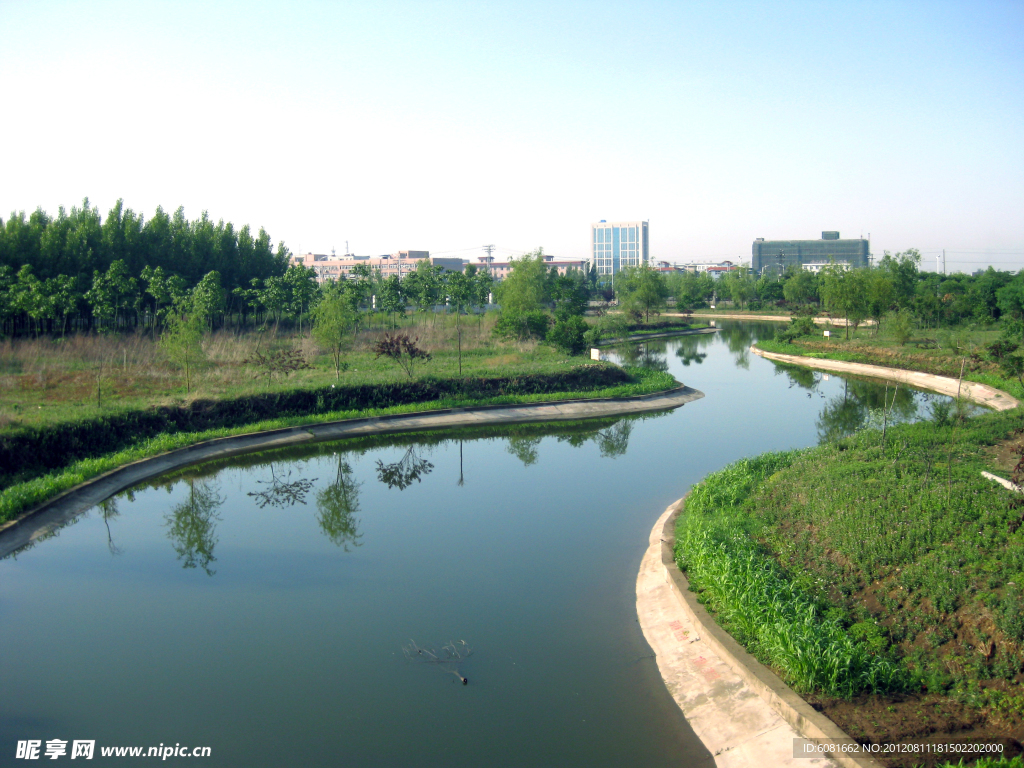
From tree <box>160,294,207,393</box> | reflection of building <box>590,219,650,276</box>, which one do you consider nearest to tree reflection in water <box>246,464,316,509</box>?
tree <box>160,294,207,393</box>

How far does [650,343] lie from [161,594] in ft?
126

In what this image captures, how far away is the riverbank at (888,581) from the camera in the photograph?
18.6 ft

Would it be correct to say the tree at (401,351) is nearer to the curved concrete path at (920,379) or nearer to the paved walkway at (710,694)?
the paved walkway at (710,694)

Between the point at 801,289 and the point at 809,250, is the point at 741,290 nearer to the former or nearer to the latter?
the point at 801,289

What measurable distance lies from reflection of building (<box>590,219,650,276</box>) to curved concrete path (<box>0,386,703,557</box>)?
15323 cm

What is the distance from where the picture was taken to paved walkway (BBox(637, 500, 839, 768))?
5684 millimetres

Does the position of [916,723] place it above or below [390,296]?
below

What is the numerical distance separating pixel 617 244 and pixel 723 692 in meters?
175

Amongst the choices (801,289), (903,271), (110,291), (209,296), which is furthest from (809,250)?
(110,291)

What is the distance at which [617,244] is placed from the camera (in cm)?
17562

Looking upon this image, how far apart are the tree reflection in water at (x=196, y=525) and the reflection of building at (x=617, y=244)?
163 meters

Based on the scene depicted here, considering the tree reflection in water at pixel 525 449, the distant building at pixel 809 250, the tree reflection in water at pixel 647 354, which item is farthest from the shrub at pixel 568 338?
the distant building at pixel 809 250

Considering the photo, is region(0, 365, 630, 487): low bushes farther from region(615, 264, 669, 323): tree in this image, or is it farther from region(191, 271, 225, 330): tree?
region(615, 264, 669, 323): tree

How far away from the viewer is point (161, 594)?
9.02 m
